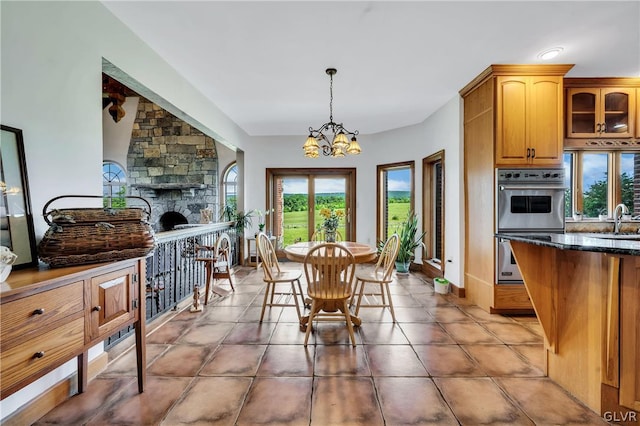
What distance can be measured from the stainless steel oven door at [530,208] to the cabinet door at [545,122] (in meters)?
0.32

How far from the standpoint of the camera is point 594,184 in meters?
3.54

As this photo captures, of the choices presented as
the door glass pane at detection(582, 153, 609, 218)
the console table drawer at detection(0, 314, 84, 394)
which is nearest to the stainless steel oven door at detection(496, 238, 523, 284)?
the door glass pane at detection(582, 153, 609, 218)

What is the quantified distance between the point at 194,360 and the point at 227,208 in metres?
4.41

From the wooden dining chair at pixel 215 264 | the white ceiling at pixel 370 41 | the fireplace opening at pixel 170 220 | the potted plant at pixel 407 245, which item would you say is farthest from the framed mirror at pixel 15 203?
the fireplace opening at pixel 170 220

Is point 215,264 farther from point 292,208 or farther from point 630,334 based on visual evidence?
point 630,334

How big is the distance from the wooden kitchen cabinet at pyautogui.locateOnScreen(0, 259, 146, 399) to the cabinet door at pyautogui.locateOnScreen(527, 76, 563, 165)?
3.78m

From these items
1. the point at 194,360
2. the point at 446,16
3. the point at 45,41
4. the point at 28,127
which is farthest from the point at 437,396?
the point at 45,41

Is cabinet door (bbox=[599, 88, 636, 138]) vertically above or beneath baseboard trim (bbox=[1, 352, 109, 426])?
above

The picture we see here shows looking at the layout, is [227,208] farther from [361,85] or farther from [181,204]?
[361,85]

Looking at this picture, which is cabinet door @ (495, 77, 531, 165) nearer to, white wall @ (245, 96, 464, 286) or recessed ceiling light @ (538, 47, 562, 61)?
recessed ceiling light @ (538, 47, 562, 61)

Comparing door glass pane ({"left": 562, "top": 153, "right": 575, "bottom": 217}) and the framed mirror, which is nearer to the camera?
the framed mirror

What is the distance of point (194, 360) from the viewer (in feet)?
7.25

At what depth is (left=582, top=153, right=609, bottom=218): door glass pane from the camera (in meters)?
3.52

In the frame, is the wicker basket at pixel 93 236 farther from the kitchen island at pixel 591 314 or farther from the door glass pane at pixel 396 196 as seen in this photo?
the door glass pane at pixel 396 196
